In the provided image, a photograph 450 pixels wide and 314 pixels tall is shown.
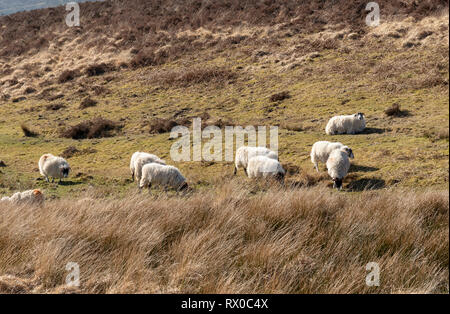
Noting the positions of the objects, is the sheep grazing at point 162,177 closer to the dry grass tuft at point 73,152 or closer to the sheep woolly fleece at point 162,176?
the sheep woolly fleece at point 162,176

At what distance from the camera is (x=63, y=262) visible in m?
4.75

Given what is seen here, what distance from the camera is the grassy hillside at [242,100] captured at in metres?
5.50

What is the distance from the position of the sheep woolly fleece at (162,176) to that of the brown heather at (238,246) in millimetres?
5629

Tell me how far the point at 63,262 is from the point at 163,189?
24.4ft

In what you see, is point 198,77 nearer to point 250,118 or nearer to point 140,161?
point 250,118

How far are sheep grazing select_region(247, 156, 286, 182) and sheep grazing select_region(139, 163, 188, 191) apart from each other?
6.87 ft

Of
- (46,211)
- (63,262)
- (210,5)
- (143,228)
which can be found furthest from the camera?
(210,5)

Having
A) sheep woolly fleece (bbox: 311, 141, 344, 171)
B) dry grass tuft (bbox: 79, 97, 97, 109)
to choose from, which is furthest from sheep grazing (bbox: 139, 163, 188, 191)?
dry grass tuft (bbox: 79, 97, 97, 109)

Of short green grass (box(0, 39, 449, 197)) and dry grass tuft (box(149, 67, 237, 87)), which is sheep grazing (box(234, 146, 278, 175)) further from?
dry grass tuft (box(149, 67, 237, 87))

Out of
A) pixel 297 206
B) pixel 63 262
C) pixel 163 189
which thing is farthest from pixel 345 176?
pixel 63 262

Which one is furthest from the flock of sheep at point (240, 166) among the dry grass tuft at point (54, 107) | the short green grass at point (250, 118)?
the dry grass tuft at point (54, 107)

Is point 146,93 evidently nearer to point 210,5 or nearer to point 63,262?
point 210,5

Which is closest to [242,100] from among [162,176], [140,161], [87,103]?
[87,103]

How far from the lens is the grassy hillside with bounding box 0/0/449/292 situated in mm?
5496
